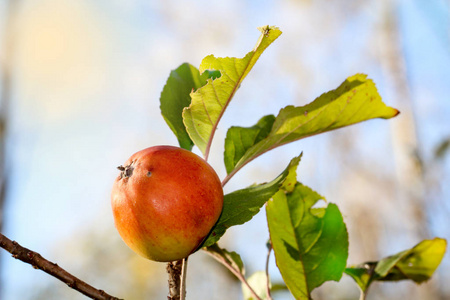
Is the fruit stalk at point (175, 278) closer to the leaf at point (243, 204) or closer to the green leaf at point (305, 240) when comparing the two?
the leaf at point (243, 204)

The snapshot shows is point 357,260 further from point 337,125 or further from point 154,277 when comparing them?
point 337,125

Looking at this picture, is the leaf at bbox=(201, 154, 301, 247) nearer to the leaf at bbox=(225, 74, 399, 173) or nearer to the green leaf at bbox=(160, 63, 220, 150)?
the leaf at bbox=(225, 74, 399, 173)

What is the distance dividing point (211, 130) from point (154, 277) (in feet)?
33.4

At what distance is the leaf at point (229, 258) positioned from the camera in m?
1.09

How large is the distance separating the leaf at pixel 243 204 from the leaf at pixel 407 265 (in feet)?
1.28

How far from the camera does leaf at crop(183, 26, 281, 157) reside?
0.80m

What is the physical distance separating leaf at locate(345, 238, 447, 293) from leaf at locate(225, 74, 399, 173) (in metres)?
0.37

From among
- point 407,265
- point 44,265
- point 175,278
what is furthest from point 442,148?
Answer: point 44,265

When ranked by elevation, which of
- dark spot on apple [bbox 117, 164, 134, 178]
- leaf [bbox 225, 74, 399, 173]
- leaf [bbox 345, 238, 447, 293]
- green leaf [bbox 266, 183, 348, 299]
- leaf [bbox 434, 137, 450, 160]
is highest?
leaf [bbox 434, 137, 450, 160]

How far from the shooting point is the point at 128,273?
10000 millimetres

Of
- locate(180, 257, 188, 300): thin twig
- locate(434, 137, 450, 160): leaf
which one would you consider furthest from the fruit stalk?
locate(434, 137, 450, 160): leaf

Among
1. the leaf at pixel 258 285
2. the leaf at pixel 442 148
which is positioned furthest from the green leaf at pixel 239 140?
the leaf at pixel 442 148

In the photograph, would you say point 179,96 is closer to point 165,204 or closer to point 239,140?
point 239,140

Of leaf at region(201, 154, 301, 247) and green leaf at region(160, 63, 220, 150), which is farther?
green leaf at region(160, 63, 220, 150)
